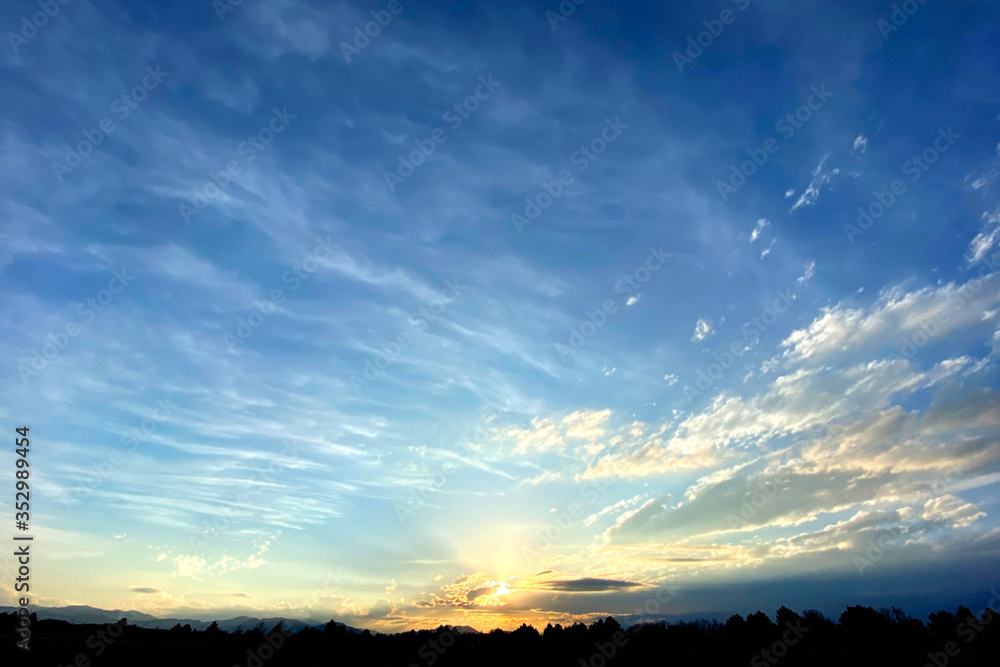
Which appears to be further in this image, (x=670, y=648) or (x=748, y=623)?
(x=748, y=623)

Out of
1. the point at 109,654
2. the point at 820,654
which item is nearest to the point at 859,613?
the point at 820,654

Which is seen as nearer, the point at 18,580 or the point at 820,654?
the point at 18,580

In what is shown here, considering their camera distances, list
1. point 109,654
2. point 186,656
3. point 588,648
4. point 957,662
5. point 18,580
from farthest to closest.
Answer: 1. point 588,648
2. point 957,662
3. point 186,656
4. point 109,654
5. point 18,580

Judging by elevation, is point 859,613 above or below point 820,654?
above

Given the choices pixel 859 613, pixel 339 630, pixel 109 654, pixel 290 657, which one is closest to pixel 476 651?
pixel 339 630

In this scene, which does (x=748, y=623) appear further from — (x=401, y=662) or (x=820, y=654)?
(x=401, y=662)

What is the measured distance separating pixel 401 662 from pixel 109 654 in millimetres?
34905

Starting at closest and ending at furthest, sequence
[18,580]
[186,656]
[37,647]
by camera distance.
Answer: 1. [18,580]
2. [37,647]
3. [186,656]

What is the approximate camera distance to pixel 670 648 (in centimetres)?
7556

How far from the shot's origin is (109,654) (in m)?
51.5

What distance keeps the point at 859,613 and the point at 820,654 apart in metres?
14.6

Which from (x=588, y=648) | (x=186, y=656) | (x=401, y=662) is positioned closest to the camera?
(x=186, y=656)

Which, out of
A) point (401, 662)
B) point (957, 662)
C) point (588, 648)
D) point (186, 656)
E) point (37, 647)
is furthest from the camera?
point (588, 648)

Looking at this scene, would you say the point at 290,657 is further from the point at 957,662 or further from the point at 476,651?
the point at 957,662
